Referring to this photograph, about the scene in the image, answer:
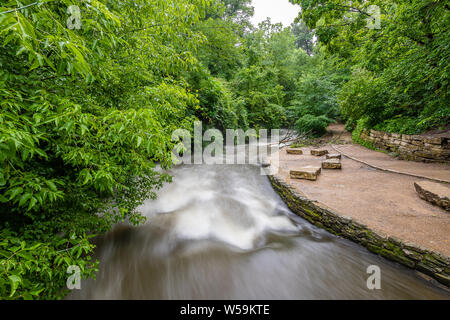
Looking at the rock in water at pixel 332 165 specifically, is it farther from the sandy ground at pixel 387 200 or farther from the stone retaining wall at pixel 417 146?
the stone retaining wall at pixel 417 146

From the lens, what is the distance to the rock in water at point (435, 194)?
338cm

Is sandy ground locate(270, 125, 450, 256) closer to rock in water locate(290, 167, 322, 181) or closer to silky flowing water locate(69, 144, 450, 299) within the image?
rock in water locate(290, 167, 322, 181)

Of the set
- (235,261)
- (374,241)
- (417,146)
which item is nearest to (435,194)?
(374,241)

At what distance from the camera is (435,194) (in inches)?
139

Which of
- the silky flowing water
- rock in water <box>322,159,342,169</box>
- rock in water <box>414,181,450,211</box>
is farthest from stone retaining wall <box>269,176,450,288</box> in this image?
rock in water <box>322,159,342,169</box>

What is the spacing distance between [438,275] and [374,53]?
552 centimetres

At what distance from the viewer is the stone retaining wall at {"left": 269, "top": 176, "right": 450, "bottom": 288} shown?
7.83ft

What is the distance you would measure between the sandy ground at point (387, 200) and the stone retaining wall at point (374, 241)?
0.15 metres

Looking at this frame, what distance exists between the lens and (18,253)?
135 cm

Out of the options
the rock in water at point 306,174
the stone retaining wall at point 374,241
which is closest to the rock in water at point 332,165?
the rock in water at point 306,174

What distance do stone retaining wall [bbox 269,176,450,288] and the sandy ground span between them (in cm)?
15

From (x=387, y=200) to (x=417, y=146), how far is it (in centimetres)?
496
